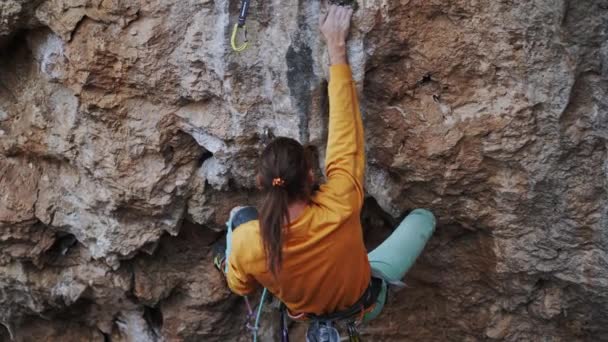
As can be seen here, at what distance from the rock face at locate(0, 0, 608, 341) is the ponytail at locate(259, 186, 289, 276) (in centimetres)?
56

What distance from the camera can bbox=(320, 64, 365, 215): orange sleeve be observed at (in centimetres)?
200

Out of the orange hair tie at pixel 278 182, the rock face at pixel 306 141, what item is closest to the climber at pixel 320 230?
the orange hair tie at pixel 278 182

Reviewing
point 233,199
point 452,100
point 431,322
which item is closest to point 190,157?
point 233,199

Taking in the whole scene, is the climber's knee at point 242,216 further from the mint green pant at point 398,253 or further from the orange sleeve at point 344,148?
the mint green pant at point 398,253

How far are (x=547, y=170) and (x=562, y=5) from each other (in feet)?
1.75

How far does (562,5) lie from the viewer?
81.8 inches

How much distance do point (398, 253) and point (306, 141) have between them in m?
0.49

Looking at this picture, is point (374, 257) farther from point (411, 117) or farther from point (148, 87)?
point (148, 87)

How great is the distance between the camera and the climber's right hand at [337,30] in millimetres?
2168

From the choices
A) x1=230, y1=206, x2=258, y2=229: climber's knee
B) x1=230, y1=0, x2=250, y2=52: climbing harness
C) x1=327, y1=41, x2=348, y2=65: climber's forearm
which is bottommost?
x1=230, y1=206, x2=258, y2=229: climber's knee

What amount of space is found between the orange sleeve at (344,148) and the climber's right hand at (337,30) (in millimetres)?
60

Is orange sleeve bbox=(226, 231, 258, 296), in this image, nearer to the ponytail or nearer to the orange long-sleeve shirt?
the orange long-sleeve shirt

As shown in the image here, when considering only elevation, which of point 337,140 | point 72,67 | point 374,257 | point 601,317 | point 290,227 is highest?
point 72,67

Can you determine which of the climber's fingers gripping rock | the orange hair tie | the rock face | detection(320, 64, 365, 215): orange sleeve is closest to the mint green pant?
the rock face
